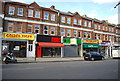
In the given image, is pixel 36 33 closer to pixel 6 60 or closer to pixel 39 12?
pixel 39 12

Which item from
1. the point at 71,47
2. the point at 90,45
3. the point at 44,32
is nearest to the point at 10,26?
the point at 44,32

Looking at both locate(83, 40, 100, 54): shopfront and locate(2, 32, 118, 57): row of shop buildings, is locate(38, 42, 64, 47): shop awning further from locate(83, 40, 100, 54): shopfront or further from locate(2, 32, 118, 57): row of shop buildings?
locate(83, 40, 100, 54): shopfront

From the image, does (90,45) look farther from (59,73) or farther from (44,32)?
(59,73)

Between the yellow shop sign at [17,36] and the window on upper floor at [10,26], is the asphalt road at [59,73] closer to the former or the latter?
the yellow shop sign at [17,36]

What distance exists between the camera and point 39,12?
25781mm

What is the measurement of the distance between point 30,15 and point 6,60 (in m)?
11.6

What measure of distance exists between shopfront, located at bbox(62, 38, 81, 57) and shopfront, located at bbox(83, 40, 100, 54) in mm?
1754

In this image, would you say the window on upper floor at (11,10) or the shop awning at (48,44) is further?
the shop awning at (48,44)

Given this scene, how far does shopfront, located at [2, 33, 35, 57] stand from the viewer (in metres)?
21.8

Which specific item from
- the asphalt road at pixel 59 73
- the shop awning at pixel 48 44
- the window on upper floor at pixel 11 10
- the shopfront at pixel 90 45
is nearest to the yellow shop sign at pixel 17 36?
the shop awning at pixel 48 44

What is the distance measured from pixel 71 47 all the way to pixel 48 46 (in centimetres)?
657

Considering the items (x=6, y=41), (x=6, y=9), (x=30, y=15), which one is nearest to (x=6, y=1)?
(x=6, y=9)

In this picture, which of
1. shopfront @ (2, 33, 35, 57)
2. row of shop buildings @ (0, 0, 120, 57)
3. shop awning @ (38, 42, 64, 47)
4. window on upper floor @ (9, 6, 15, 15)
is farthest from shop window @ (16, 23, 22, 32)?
shop awning @ (38, 42, 64, 47)

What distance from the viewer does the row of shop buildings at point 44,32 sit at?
2269 centimetres
